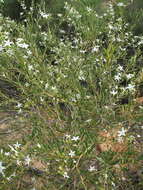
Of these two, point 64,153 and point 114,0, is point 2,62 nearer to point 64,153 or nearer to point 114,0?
point 64,153

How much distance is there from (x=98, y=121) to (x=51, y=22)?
2909mm

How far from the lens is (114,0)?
6926mm

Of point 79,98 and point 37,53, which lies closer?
point 79,98

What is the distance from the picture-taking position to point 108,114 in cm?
339

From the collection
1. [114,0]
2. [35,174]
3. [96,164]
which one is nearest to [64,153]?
[96,164]

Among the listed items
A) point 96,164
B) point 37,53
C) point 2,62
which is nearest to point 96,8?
point 37,53

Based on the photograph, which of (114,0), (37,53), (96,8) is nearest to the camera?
(37,53)

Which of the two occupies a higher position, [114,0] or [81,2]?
[114,0]

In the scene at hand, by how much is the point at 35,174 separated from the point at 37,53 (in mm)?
1348

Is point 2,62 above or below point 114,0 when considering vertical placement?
below

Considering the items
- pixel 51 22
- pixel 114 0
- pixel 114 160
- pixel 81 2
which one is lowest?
pixel 114 160

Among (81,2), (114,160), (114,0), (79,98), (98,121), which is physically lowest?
(114,160)

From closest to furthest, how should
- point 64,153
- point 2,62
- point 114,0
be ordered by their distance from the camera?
point 64,153 < point 2,62 < point 114,0

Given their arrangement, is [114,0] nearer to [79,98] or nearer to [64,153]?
[79,98]
